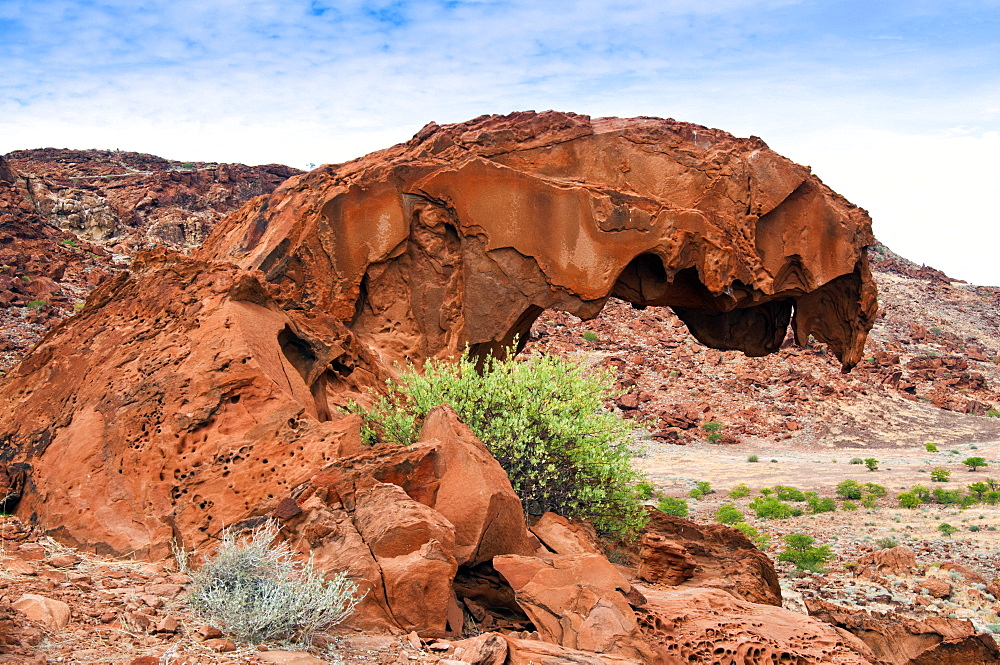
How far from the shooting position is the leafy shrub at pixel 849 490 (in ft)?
68.6

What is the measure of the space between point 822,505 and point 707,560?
11.8 metres

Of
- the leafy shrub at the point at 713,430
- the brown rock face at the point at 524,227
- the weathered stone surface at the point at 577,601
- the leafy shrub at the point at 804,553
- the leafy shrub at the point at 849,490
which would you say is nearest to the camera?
the weathered stone surface at the point at 577,601

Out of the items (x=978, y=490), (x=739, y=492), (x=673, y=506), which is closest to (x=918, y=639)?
(x=673, y=506)

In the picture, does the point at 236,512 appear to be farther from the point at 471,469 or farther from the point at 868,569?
the point at 868,569

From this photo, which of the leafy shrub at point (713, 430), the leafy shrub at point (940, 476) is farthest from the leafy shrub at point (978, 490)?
the leafy shrub at point (713, 430)

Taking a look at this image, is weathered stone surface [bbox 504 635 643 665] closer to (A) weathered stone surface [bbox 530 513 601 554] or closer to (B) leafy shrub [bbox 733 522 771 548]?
(A) weathered stone surface [bbox 530 513 601 554]

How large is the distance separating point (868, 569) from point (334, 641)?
11.8 metres

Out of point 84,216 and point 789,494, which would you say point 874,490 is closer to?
point 789,494

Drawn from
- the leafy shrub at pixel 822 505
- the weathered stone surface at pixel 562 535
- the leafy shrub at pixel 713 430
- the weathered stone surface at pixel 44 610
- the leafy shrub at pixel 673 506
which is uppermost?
the weathered stone surface at pixel 44 610

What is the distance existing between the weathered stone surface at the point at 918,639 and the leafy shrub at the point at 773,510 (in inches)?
411

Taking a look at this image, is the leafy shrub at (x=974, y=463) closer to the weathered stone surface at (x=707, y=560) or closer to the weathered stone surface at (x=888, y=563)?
the weathered stone surface at (x=888, y=563)

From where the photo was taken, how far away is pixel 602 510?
8391 mm

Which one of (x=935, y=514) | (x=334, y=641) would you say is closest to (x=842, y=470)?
(x=935, y=514)

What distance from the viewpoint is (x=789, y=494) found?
68.9 feet
